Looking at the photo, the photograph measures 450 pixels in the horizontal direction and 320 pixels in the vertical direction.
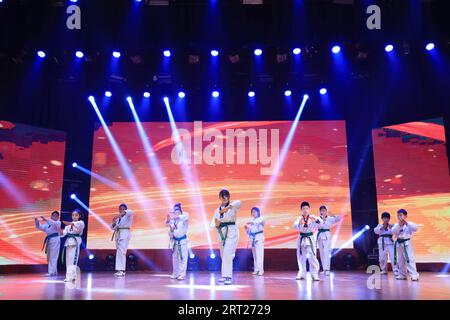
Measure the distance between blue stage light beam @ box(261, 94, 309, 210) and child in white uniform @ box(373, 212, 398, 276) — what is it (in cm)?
255

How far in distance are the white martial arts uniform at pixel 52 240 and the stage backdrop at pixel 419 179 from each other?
23.9 feet

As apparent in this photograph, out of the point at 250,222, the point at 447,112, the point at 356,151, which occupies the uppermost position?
the point at 447,112

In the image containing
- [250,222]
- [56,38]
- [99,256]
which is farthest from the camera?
[99,256]

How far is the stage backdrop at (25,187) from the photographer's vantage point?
333 inches

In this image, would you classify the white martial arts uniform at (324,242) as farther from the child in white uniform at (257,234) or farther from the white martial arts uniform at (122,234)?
the white martial arts uniform at (122,234)

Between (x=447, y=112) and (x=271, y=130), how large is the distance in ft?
12.9

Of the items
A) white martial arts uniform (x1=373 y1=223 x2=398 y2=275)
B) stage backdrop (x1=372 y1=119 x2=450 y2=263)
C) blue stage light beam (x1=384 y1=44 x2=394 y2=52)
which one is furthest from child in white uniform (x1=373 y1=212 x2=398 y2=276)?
blue stage light beam (x1=384 y1=44 x2=394 y2=52)

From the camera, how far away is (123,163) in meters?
9.61

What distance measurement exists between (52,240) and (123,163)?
2.41 metres

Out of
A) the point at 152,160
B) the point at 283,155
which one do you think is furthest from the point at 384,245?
the point at 152,160

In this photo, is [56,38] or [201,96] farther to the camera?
[201,96]
